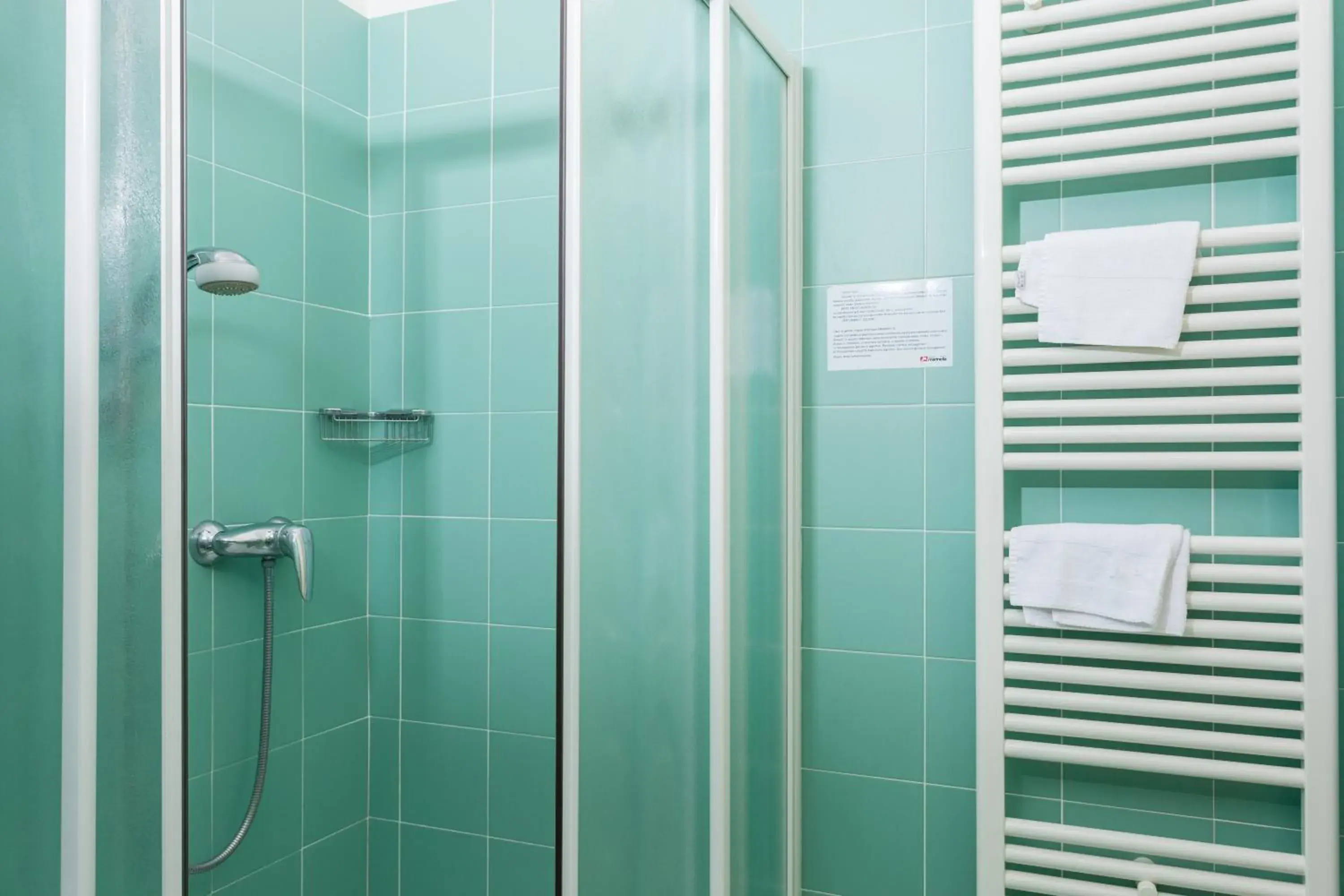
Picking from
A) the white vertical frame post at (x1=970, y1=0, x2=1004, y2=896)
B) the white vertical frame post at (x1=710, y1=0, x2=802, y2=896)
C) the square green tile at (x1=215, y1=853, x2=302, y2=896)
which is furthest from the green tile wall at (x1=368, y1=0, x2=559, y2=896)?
the white vertical frame post at (x1=970, y1=0, x2=1004, y2=896)

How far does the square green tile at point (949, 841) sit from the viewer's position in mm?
1436

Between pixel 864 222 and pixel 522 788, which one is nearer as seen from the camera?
pixel 864 222

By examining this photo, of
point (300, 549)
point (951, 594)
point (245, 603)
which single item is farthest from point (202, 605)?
point (951, 594)

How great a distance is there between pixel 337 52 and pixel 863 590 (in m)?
1.48

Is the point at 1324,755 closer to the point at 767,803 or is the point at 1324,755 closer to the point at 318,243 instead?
the point at 767,803

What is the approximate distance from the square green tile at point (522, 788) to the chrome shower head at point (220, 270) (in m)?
0.99

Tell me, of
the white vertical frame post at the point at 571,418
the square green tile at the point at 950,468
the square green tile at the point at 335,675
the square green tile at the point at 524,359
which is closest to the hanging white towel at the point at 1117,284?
the square green tile at the point at 950,468

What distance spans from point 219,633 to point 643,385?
1.00 meters

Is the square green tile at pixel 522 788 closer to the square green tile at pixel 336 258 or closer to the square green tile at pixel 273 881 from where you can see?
the square green tile at pixel 273 881

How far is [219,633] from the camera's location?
5.11 ft

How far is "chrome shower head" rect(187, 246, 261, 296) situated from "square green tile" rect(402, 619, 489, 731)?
82cm

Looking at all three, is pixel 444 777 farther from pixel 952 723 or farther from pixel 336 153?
pixel 336 153

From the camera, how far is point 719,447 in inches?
44.7

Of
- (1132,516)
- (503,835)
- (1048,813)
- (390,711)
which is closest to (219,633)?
(390,711)
